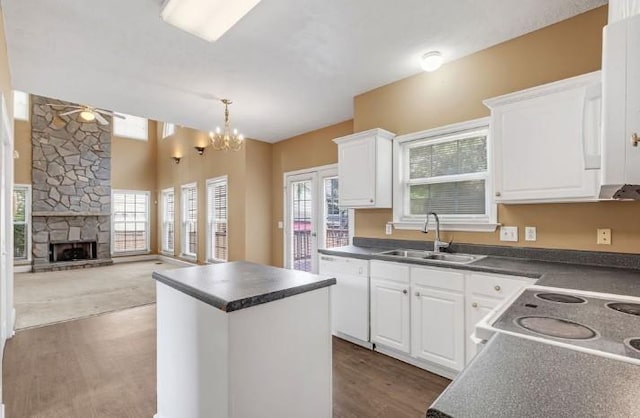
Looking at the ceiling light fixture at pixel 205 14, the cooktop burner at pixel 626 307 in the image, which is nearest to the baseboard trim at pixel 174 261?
the ceiling light fixture at pixel 205 14

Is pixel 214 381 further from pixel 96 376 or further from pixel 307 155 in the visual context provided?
pixel 307 155

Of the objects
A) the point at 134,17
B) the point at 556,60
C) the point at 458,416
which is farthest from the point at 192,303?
the point at 556,60

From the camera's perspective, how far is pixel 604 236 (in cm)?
219

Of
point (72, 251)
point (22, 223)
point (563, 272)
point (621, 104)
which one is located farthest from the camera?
point (72, 251)

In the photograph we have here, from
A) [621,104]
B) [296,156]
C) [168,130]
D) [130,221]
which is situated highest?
[168,130]

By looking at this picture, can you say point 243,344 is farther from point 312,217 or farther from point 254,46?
point 312,217

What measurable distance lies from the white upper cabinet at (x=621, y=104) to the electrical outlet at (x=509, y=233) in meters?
1.66

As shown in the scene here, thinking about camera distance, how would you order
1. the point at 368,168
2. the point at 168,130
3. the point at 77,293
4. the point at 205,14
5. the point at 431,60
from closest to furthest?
the point at 205,14 → the point at 431,60 → the point at 368,168 → the point at 77,293 → the point at 168,130

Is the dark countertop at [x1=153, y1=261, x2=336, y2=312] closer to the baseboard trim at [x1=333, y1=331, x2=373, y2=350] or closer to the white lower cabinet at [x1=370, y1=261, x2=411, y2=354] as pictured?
the white lower cabinet at [x1=370, y1=261, x2=411, y2=354]

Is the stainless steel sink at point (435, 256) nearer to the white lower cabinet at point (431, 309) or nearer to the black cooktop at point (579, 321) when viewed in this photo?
the white lower cabinet at point (431, 309)

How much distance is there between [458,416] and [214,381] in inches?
49.2

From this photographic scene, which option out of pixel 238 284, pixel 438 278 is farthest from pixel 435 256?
pixel 238 284

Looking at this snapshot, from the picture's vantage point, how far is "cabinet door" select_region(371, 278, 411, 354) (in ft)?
8.69

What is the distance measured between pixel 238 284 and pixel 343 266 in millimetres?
1600
